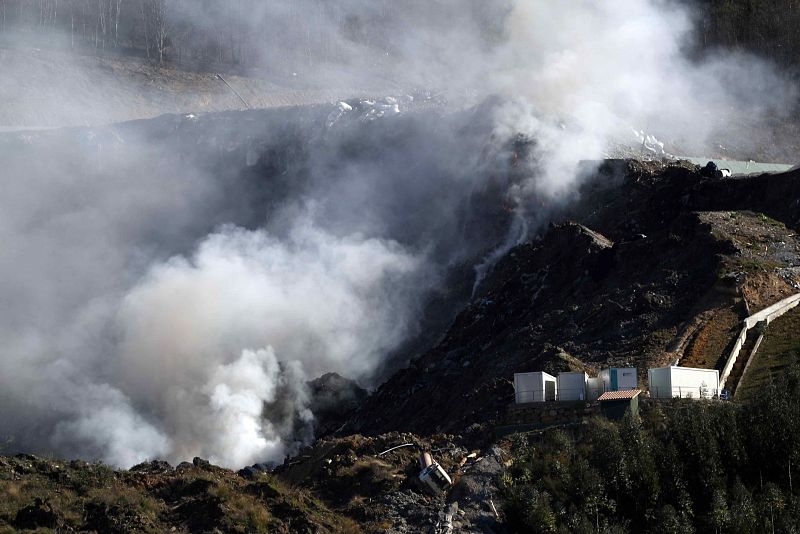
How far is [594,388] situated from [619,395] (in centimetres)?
269

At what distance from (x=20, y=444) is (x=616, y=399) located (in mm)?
50215

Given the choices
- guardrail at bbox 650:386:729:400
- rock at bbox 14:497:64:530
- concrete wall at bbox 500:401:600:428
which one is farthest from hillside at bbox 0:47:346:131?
rock at bbox 14:497:64:530

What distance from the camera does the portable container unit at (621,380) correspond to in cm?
4603

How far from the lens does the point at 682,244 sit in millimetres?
62594

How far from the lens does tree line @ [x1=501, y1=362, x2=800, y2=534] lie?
116 ft

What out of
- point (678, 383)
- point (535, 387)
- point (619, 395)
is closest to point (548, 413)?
point (535, 387)

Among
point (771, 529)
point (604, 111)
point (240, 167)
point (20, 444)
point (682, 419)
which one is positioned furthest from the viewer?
point (240, 167)

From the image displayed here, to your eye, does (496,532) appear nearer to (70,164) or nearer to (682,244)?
(682,244)

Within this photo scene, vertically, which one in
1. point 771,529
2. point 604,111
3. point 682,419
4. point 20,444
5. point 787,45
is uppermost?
point 787,45

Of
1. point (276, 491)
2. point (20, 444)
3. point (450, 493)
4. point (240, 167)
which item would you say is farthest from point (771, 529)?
point (240, 167)

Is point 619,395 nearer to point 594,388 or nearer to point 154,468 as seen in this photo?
point 594,388

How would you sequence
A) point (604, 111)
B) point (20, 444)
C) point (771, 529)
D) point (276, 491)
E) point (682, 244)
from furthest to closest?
point (604, 111)
point (20, 444)
point (682, 244)
point (276, 491)
point (771, 529)

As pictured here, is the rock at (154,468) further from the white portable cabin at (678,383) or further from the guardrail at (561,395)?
the white portable cabin at (678,383)

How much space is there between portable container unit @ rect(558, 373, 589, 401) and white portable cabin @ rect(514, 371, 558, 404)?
1.22ft
